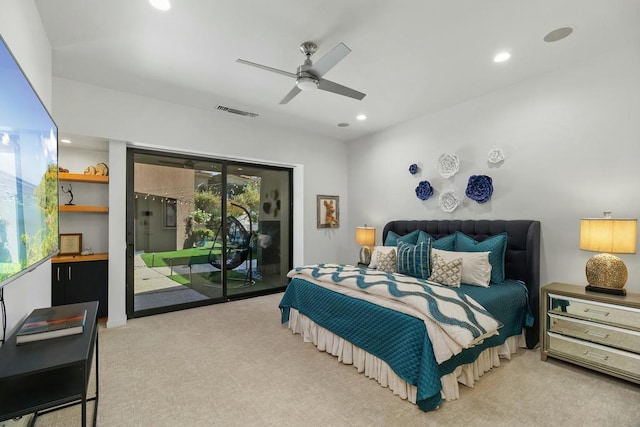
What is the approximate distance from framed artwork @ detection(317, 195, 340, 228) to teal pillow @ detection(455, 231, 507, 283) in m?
2.58

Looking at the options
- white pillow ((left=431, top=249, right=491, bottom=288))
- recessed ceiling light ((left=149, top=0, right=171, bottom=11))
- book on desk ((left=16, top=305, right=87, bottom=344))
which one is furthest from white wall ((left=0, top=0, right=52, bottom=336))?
white pillow ((left=431, top=249, right=491, bottom=288))

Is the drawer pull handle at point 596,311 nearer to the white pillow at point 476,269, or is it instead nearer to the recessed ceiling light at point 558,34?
the white pillow at point 476,269

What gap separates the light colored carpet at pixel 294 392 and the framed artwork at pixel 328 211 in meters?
2.72

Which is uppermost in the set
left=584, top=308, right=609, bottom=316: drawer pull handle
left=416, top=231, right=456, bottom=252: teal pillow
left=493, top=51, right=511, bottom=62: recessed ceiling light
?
left=493, top=51, right=511, bottom=62: recessed ceiling light

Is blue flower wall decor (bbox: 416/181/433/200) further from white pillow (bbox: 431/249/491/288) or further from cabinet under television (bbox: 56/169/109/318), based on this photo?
cabinet under television (bbox: 56/169/109/318)

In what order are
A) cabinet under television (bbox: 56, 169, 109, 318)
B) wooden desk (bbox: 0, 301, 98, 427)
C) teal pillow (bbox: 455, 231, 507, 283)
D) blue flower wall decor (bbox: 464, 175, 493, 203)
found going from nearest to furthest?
wooden desk (bbox: 0, 301, 98, 427)
teal pillow (bbox: 455, 231, 507, 283)
cabinet under television (bbox: 56, 169, 109, 318)
blue flower wall decor (bbox: 464, 175, 493, 203)

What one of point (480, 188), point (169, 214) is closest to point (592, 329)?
point (480, 188)

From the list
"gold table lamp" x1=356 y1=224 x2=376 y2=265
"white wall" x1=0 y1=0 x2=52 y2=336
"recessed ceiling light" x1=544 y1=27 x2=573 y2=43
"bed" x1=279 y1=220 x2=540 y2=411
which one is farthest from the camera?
"gold table lamp" x1=356 y1=224 x2=376 y2=265

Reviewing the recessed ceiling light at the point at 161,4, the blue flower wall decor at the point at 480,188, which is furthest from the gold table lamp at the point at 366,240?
the recessed ceiling light at the point at 161,4

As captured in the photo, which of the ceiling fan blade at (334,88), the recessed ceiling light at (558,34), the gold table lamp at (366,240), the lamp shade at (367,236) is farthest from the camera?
the lamp shade at (367,236)

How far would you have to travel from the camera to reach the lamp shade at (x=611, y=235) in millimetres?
2385

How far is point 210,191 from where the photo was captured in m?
4.59

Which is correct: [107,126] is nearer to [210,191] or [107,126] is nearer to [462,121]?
[210,191]

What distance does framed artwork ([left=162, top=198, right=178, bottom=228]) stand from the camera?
4252mm
